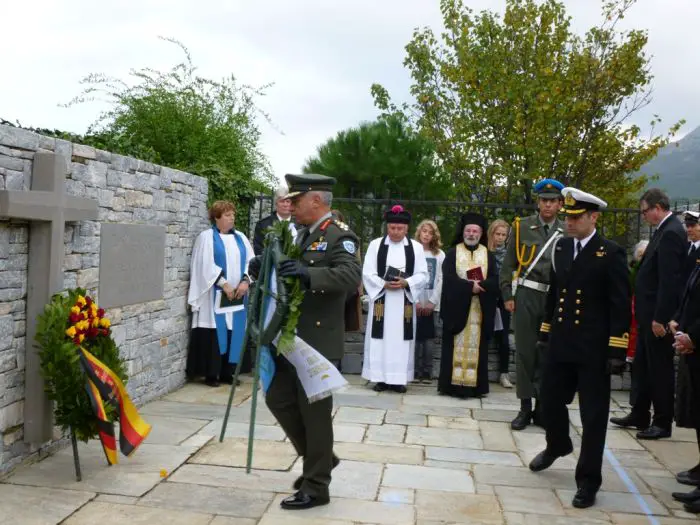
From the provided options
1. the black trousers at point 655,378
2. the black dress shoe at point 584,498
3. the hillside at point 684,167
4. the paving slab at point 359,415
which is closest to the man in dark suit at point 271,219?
the paving slab at point 359,415

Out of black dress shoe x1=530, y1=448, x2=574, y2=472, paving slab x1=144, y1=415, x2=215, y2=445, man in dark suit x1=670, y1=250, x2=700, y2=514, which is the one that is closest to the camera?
man in dark suit x1=670, y1=250, x2=700, y2=514

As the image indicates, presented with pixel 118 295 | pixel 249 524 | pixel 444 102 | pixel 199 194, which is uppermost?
pixel 444 102

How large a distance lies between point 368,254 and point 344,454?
321 cm

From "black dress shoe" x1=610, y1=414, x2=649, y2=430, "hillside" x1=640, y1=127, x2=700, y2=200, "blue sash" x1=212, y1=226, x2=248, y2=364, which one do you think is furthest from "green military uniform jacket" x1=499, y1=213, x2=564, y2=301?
"hillside" x1=640, y1=127, x2=700, y2=200

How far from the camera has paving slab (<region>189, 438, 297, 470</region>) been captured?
5117mm

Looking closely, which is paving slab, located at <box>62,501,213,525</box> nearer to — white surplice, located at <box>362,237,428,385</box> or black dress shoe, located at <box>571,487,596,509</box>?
black dress shoe, located at <box>571,487,596,509</box>

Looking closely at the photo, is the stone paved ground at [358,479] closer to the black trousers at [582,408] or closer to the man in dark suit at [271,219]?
the black trousers at [582,408]

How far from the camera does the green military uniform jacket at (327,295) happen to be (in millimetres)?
4387

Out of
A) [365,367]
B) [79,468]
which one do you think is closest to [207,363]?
[365,367]

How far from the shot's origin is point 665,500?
4.76m

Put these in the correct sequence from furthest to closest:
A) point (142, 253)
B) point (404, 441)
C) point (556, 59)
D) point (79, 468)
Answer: point (556, 59), point (142, 253), point (404, 441), point (79, 468)

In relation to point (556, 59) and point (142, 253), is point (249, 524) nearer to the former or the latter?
point (142, 253)

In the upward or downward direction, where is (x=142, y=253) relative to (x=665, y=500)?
upward

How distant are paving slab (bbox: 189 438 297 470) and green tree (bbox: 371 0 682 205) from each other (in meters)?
9.82
